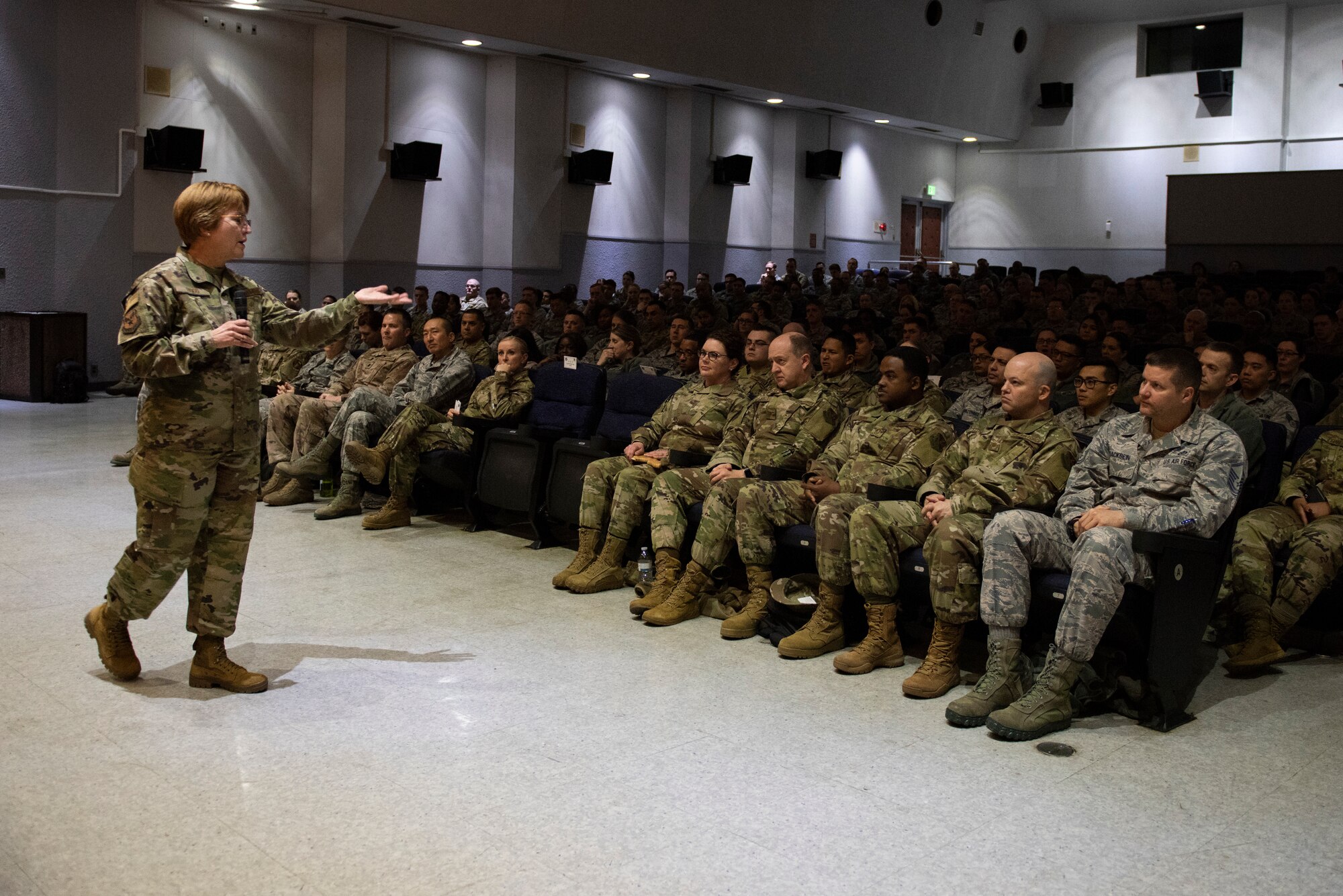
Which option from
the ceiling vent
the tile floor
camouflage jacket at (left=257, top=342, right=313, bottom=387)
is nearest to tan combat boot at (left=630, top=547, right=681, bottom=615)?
Answer: the tile floor

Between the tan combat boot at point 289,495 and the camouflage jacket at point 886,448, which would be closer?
the camouflage jacket at point 886,448

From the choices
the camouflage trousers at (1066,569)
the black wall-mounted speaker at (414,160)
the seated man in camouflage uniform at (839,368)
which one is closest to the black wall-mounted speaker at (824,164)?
the black wall-mounted speaker at (414,160)

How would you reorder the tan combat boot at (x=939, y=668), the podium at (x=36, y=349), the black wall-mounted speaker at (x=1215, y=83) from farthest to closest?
1. the black wall-mounted speaker at (x=1215, y=83)
2. the podium at (x=36, y=349)
3. the tan combat boot at (x=939, y=668)

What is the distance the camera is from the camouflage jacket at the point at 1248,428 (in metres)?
4.29

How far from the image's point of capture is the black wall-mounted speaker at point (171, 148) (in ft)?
40.5

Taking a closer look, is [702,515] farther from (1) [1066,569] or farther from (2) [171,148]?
(2) [171,148]

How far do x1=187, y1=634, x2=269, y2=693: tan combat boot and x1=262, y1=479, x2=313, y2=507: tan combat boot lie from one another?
2988 millimetres

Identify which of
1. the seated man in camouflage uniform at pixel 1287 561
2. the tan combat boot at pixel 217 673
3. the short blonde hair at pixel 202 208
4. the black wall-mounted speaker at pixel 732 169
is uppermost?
the black wall-mounted speaker at pixel 732 169

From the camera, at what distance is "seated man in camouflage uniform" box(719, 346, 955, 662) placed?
398 centimetres

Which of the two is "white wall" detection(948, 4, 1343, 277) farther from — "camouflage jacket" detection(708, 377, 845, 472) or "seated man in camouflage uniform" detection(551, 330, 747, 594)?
"camouflage jacket" detection(708, 377, 845, 472)

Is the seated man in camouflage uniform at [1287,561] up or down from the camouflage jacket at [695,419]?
down

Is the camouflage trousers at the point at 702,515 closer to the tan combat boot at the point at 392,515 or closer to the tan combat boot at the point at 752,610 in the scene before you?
the tan combat boot at the point at 752,610

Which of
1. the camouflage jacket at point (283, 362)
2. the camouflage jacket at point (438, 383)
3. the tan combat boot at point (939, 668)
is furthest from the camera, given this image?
the camouflage jacket at point (283, 362)

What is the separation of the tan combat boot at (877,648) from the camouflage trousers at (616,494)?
47.5 inches
